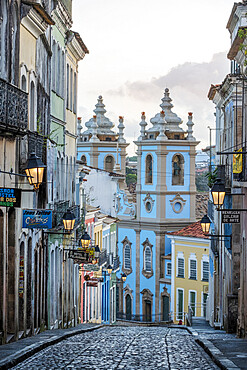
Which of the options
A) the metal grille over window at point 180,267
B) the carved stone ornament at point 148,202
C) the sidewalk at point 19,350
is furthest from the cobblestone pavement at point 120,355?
the carved stone ornament at point 148,202

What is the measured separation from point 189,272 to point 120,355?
45324 mm

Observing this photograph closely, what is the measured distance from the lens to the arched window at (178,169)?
6806cm

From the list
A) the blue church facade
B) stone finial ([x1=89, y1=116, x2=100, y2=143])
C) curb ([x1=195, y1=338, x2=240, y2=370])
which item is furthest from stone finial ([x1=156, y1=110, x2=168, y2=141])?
curb ([x1=195, y1=338, x2=240, y2=370])

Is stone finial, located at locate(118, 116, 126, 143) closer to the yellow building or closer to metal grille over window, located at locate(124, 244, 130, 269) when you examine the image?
metal grille over window, located at locate(124, 244, 130, 269)

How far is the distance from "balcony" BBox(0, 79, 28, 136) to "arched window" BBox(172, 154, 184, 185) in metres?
53.4

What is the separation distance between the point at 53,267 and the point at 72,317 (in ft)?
17.4

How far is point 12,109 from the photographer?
45.7 ft

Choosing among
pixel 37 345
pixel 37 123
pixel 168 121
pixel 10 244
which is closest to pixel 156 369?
pixel 37 345

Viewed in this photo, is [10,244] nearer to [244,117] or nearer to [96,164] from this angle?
[244,117]

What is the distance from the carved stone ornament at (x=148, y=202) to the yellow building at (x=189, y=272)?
7372 millimetres

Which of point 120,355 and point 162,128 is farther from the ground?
point 162,128

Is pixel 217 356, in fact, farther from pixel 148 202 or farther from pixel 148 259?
pixel 148 202

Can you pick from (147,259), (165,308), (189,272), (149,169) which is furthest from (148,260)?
(189,272)

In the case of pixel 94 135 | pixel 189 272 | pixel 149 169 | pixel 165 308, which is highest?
pixel 94 135
